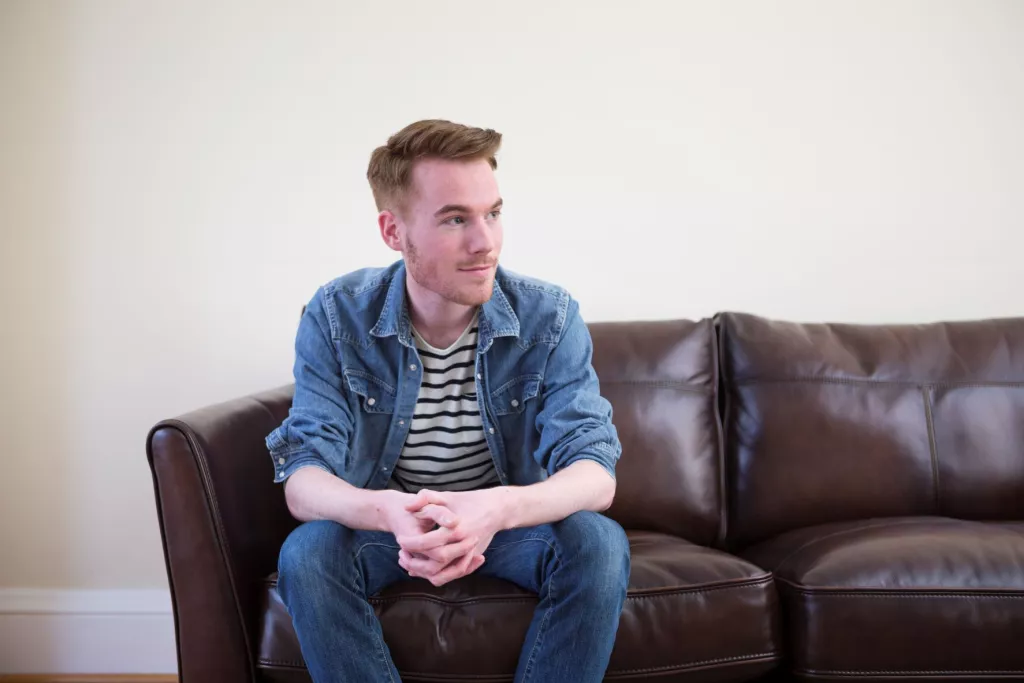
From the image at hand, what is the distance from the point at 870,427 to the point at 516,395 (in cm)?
96

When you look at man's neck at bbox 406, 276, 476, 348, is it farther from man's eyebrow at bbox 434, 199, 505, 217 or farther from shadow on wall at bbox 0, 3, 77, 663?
shadow on wall at bbox 0, 3, 77, 663

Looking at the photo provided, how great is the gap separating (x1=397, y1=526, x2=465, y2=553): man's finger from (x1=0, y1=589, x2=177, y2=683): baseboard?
1.42m

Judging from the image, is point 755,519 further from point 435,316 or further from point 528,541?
point 435,316

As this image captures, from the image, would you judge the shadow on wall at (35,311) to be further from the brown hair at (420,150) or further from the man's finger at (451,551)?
the man's finger at (451,551)

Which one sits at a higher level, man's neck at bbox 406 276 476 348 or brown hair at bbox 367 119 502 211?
brown hair at bbox 367 119 502 211

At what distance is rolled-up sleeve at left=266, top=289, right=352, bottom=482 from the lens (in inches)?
60.4

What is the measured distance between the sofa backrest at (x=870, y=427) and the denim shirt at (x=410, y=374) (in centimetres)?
62

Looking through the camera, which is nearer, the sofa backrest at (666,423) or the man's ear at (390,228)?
the man's ear at (390,228)

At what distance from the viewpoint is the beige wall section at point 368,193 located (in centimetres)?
239

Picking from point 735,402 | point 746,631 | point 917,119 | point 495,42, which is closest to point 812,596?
point 746,631

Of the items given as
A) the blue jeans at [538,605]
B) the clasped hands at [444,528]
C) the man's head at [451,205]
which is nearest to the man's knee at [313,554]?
the blue jeans at [538,605]

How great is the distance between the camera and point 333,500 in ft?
4.67

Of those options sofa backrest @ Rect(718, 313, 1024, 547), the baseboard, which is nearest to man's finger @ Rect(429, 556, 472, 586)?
sofa backrest @ Rect(718, 313, 1024, 547)

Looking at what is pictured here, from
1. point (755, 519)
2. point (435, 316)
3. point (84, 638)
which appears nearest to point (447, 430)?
point (435, 316)
